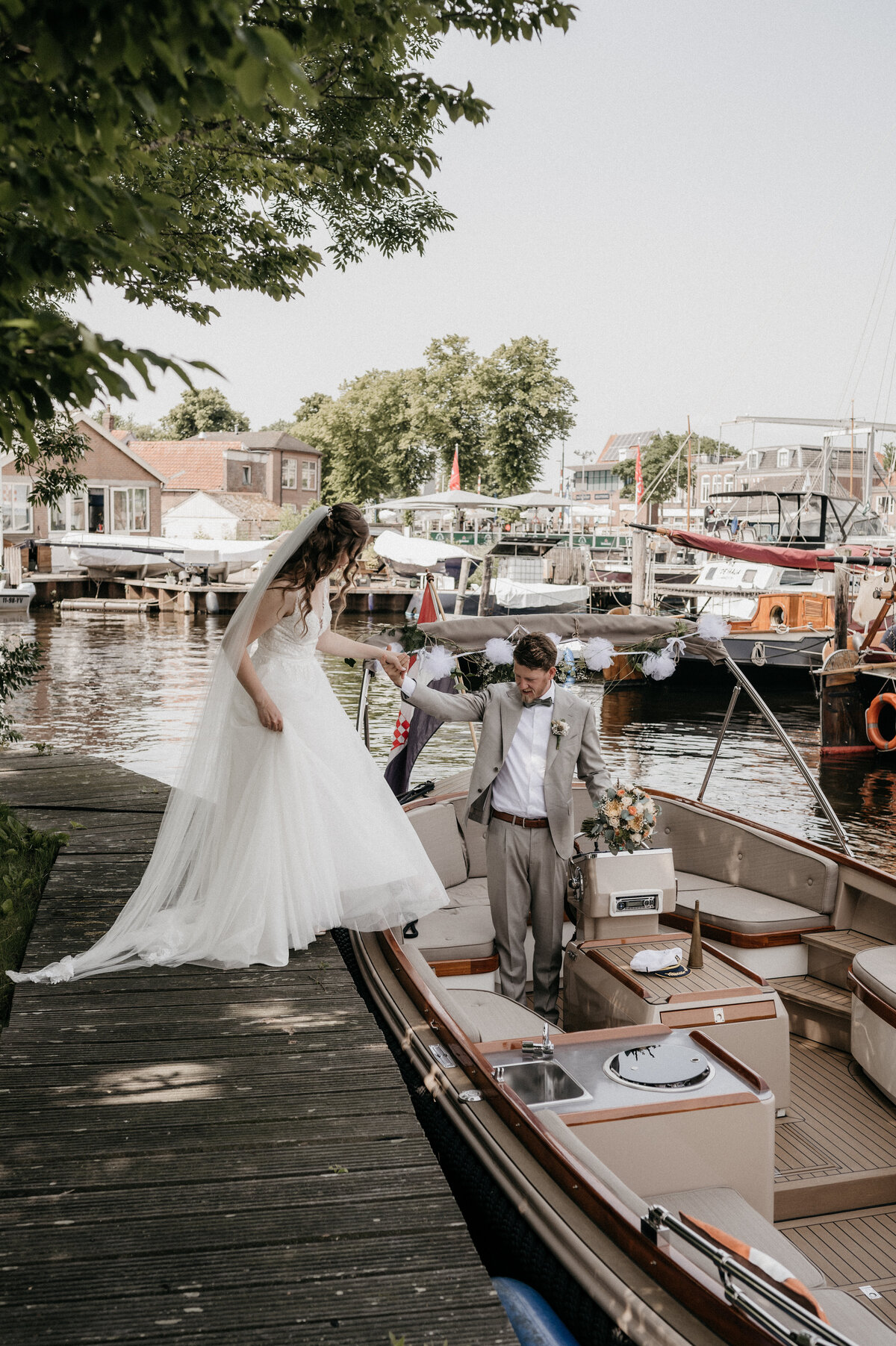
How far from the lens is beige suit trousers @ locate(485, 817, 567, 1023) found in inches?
210

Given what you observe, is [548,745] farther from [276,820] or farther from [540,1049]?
[540,1049]

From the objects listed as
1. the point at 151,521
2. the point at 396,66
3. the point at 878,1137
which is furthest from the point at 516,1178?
the point at 151,521

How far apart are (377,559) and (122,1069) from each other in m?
39.4

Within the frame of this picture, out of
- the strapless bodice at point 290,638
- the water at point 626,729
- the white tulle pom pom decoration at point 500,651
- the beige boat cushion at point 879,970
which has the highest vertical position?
the strapless bodice at point 290,638

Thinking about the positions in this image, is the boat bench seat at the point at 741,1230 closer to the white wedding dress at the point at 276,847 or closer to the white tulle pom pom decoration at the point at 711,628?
the white wedding dress at the point at 276,847

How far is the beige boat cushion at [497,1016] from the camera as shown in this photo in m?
4.23

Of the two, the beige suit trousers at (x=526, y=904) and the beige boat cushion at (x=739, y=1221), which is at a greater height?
the beige suit trousers at (x=526, y=904)

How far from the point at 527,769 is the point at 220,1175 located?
9.50 ft

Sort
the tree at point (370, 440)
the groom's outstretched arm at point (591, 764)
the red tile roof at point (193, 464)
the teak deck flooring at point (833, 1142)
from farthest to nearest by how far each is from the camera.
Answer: the red tile roof at point (193, 464)
the tree at point (370, 440)
the groom's outstretched arm at point (591, 764)
the teak deck flooring at point (833, 1142)

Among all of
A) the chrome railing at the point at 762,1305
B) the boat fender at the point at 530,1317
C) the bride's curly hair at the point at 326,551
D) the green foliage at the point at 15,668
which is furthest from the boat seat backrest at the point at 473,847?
the chrome railing at the point at 762,1305

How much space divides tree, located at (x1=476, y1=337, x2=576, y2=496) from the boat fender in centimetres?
4166

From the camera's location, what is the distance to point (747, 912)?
231 inches

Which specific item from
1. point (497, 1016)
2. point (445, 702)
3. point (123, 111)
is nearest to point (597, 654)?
point (445, 702)

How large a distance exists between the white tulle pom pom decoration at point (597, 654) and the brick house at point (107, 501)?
40.0 metres
